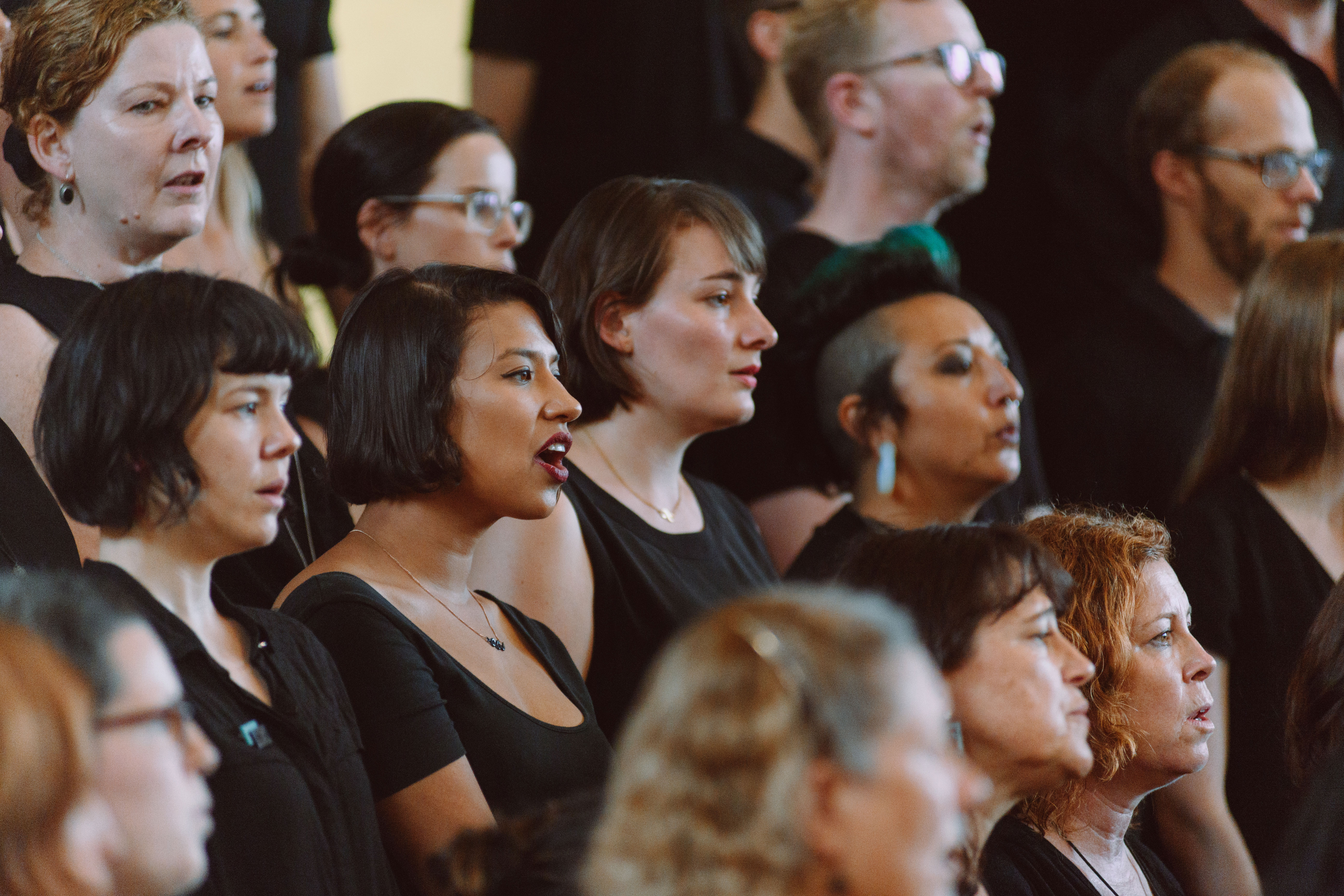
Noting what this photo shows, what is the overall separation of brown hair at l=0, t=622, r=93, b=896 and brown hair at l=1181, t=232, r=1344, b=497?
2283mm

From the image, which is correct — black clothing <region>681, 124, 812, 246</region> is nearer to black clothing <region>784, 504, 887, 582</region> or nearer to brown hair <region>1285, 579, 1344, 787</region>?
black clothing <region>784, 504, 887, 582</region>

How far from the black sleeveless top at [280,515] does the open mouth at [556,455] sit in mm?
376

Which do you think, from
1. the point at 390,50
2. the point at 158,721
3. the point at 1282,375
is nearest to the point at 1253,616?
the point at 1282,375

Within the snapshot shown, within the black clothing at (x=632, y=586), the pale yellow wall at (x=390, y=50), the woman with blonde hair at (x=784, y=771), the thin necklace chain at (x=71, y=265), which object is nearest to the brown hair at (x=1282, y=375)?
the black clothing at (x=632, y=586)

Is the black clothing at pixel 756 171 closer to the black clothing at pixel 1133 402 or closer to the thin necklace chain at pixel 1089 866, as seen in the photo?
the black clothing at pixel 1133 402

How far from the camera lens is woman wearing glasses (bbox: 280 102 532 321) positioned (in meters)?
3.01

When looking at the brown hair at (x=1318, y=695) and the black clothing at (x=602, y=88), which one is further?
the black clothing at (x=602, y=88)

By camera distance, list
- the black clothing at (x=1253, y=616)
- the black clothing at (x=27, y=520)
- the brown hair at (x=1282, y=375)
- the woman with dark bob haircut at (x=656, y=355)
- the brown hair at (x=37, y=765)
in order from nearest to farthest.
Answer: the brown hair at (x=37, y=765)
the black clothing at (x=27, y=520)
the woman with dark bob haircut at (x=656, y=355)
the black clothing at (x=1253, y=616)
the brown hair at (x=1282, y=375)

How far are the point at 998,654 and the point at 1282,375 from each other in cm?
135

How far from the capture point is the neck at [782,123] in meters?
3.97

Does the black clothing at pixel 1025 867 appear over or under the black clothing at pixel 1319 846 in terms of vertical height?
under

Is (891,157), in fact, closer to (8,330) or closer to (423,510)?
(423,510)

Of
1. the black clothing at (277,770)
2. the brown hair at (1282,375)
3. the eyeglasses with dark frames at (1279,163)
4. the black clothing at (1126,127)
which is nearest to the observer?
the black clothing at (277,770)

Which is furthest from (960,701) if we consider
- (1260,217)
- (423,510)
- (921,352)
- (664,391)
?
(1260,217)
